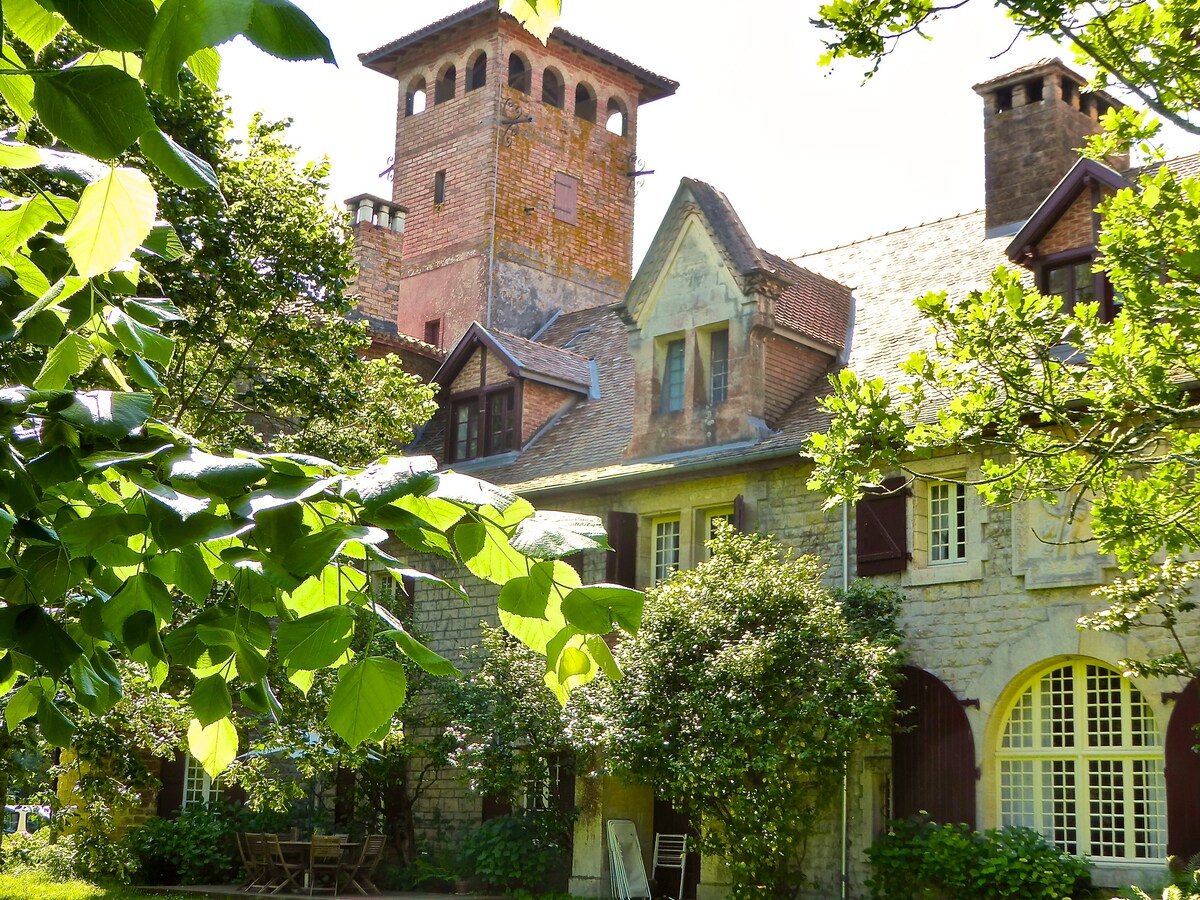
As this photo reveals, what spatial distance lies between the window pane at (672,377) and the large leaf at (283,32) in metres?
19.3

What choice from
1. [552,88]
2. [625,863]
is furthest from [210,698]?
[552,88]

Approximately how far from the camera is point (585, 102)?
33.3 meters

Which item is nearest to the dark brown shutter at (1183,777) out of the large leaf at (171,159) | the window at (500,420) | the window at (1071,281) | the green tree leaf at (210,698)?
the window at (1071,281)

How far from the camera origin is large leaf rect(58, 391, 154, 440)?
174 cm

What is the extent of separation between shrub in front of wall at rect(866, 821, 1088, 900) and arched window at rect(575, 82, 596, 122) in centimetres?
2069

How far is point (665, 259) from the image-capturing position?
20844 millimetres

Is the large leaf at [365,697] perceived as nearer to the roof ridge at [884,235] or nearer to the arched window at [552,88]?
the roof ridge at [884,235]

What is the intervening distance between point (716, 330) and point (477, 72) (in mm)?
14177

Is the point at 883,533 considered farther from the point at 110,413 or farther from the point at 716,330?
the point at 110,413

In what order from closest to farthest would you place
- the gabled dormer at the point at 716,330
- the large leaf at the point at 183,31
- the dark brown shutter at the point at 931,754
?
the large leaf at the point at 183,31, the dark brown shutter at the point at 931,754, the gabled dormer at the point at 716,330

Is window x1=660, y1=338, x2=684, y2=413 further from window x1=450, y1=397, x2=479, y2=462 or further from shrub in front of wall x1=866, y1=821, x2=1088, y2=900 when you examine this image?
shrub in front of wall x1=866, y1=821, x2=1088, y2=900

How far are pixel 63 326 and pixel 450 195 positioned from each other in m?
29.1

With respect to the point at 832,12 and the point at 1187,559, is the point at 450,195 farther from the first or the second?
the point at 832,12

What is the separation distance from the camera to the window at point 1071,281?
17.6 metres
